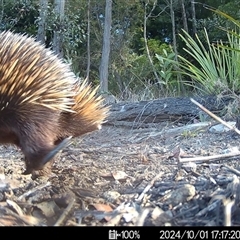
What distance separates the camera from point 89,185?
114 inches

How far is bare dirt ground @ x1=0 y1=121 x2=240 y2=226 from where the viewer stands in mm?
2033

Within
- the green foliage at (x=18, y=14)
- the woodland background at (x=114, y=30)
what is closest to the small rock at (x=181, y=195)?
the woodland background at (x=114, y=30)

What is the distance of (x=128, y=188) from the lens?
2.72m

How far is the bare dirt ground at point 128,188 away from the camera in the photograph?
6.67 ft

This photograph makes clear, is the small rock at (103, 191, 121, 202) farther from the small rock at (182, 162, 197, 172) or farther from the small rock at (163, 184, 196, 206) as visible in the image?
the small rock at (182, 162, 197, 172)

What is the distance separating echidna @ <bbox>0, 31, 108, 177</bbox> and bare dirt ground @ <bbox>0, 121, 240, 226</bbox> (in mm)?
241

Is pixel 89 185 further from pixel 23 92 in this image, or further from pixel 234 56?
pixel 234 56

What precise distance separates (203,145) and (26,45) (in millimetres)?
1620

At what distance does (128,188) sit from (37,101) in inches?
34.3

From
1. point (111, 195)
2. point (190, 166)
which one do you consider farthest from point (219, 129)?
point (111, 195)

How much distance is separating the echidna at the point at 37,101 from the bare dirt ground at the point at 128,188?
0.79 ft

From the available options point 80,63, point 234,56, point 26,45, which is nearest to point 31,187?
point 26,45

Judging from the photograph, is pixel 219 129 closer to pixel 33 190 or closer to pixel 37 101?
pixel 37 101

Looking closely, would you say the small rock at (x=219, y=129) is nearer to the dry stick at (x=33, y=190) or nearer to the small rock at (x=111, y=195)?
the dry stick at (x=33, y=190)
